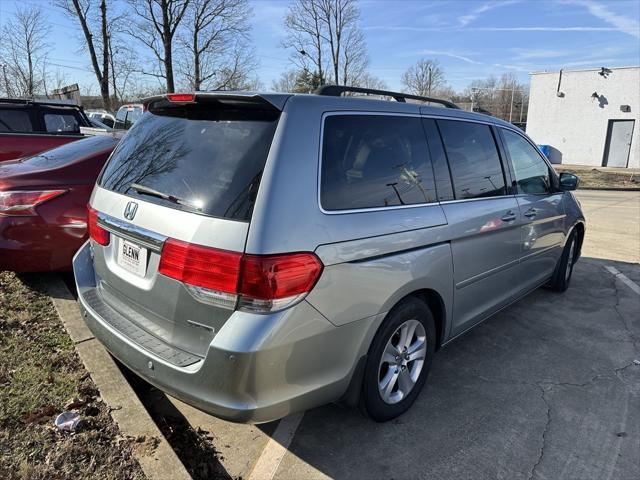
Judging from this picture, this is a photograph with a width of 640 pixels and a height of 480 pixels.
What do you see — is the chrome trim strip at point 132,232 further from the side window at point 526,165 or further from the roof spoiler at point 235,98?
the side window at point 526,165

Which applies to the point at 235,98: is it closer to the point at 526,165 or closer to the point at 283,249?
the point at 283,249

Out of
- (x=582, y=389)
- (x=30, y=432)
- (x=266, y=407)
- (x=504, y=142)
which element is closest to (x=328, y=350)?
(x=266, y=407)

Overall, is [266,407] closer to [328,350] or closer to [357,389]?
[328,350]

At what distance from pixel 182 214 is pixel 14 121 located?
7551 mm

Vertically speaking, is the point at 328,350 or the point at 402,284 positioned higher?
the point at 402,284

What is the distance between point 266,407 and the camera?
6.80 ft

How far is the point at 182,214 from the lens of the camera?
218 centimetres

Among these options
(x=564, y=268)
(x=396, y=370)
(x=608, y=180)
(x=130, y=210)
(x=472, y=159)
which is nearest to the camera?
(x=130, y=210)

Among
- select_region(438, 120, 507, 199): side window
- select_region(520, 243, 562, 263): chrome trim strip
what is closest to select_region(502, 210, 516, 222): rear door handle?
select_region(438, 120, 507, 199): side window

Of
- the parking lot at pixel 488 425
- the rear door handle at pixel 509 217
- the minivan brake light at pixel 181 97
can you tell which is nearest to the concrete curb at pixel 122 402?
the parking lot at pixel 488 425

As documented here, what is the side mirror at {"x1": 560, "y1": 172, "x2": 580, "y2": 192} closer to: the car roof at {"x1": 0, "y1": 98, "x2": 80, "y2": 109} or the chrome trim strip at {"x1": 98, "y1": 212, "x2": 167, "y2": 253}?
the chrome trim strip at {"x1": 98, "y1": 212, "x2": 167, "y2": 253}

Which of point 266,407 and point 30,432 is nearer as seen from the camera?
point 266,407

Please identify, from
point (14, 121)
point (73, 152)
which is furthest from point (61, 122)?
point (73, 152)

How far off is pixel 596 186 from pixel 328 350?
1867 cm
